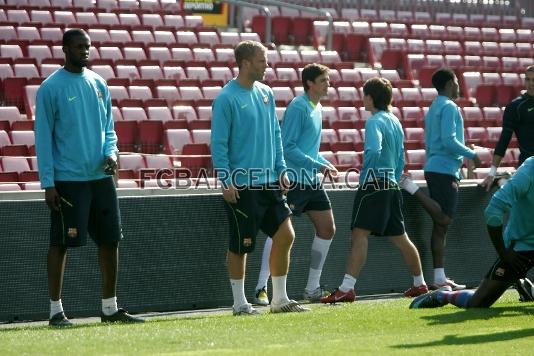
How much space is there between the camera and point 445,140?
10.8 m

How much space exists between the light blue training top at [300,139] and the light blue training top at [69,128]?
6.48ft

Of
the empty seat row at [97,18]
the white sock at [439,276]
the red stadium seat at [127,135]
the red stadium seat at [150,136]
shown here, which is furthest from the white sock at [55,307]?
the empty seat row at [97,18]

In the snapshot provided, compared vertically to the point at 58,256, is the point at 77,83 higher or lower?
higher

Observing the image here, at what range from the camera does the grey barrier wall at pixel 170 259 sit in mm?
8852

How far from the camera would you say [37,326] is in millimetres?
8430

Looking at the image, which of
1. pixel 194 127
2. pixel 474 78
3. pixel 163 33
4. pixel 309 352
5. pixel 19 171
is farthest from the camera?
pixel 474 78

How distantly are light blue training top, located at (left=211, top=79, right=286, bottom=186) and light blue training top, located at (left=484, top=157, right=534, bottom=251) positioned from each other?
1751 mm

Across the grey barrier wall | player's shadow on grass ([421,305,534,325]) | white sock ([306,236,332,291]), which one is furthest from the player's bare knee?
player's shadow on grass ([421,305,534,325])

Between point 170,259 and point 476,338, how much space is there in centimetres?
318

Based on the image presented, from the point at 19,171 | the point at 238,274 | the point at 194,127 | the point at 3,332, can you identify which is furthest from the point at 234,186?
the point at 194,127

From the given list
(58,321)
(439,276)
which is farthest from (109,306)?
(439,276)

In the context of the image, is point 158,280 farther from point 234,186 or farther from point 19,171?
point 19,171

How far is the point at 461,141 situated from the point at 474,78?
36.0 feet

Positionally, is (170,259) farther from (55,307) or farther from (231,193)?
(55,307)
